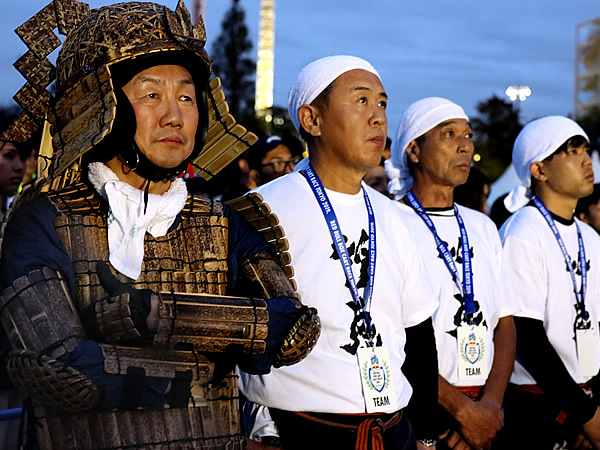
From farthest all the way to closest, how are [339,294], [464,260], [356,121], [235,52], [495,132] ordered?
[235,52] → [495,132] → [464,260] → [356,121] → [339,294]

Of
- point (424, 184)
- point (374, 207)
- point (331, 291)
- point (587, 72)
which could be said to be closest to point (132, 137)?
point (331, 291)

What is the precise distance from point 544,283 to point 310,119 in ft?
6.54

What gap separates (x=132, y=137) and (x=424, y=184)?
254cm

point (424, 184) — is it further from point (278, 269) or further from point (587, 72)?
point (587, 72)

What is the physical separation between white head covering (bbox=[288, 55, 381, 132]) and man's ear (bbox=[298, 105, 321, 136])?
30 mm

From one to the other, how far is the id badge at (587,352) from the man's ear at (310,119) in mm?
2249

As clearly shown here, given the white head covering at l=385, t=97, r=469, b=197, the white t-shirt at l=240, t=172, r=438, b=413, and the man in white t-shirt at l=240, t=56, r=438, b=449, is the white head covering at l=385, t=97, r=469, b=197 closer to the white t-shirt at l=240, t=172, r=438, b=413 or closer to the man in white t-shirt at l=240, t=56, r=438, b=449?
the man in white t-shirt at l=240, t=56, r=438, b=449

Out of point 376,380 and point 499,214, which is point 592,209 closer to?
point 499,214

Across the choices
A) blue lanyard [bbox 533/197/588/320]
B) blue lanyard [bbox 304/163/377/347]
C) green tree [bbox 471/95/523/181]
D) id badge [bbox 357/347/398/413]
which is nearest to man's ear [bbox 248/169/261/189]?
blue lanyard [bbox 533/197/588/320]

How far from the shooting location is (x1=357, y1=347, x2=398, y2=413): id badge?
3.29 m

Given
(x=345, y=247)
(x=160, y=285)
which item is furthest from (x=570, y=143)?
(x=160, y=285)

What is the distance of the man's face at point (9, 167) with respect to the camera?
517 cm

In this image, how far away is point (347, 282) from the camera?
11.3 ft

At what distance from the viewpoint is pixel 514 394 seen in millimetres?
5000
